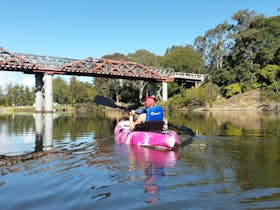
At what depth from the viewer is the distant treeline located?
195 ft

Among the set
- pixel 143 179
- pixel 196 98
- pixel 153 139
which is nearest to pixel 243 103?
pixel 196 98

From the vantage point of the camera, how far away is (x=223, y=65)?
69.0 metres

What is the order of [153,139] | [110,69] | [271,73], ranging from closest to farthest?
1. [153,139]
2. [271,73]
3. [110,69]

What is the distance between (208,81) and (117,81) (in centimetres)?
2299

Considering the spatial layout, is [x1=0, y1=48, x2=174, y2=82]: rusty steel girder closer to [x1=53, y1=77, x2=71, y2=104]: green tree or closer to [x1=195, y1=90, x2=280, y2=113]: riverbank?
[x1=195, y1=90, x2=280, y2=113]: riverbank

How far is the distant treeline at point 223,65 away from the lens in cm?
5953

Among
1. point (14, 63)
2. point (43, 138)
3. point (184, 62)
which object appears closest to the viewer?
point (43, 138)

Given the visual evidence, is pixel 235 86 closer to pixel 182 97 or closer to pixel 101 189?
pixel 182 97

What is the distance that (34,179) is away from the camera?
642cm

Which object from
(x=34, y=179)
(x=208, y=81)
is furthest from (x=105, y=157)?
(x=208, y=81)

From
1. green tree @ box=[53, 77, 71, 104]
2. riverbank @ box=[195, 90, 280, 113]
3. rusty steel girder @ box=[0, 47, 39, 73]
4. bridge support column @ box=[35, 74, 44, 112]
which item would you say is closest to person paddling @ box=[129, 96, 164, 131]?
rusty steel girder @ box=[0, 47, 39, 73]

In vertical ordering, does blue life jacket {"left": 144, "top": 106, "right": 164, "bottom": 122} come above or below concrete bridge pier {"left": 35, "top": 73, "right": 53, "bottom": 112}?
below

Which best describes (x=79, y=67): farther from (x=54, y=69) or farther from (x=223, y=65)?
(x=223, y=65)

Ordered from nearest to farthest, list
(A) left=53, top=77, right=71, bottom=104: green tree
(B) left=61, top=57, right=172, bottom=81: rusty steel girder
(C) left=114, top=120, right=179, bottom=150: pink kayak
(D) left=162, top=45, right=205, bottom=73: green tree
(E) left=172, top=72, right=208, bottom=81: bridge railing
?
(C) left=114, top=120, right=179, bottom=150: pink kayak < (B) left=61, top=57, right=172, bottom=81: rusty steel girder < (E) left=172, top=72, right=208, bottom=81: bridge railing < (D) left=162, top=45, right=205, bottom=73: green tree < (A) left=53, top=77, right=71, bottom=104: green tree
